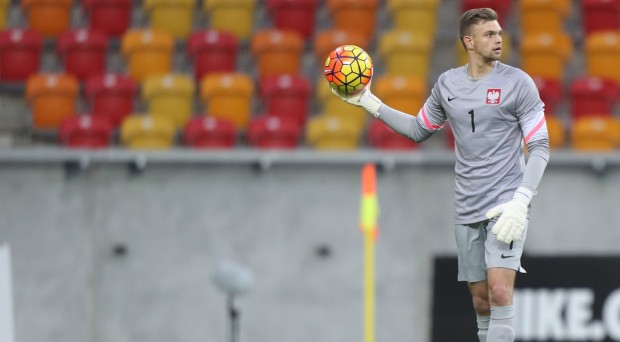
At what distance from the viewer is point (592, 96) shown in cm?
1301

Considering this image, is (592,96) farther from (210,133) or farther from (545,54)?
(210,133)

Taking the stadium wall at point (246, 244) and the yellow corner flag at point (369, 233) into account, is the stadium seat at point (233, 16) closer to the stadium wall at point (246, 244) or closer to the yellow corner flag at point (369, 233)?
the stadium wall at point (246, 244)

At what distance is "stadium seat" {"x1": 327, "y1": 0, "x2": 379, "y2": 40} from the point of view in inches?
555

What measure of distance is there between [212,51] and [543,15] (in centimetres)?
366

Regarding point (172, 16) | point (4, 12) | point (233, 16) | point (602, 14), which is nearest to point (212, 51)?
point (233, 16)

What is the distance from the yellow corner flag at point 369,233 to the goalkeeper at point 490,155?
4.22 metres

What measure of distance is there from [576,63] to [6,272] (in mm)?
6868

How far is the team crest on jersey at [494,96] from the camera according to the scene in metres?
6.37

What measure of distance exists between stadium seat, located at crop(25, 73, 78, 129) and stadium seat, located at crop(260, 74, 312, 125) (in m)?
1.98

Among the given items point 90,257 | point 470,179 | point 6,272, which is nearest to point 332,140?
point 90,257

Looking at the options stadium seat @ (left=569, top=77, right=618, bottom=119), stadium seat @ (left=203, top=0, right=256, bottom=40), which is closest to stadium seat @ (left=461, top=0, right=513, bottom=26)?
stadium seat @ (left=569, top=77, right=618, bottom=119)

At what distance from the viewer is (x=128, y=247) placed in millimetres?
11070

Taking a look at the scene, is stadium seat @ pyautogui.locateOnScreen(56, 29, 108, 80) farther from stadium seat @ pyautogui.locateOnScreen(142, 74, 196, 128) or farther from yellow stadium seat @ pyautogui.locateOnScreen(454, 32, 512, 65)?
yellow stadium seat @ pyautogui.locateOnScreen(454, 32, 512, 65)

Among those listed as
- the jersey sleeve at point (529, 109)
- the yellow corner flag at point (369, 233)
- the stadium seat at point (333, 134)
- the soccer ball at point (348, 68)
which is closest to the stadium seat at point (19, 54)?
the stadium seat at point (333, 134)
